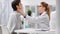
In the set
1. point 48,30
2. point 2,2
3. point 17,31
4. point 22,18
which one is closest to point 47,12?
point 48,30

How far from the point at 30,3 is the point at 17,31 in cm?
41

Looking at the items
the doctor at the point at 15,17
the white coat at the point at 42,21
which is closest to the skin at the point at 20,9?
the doctor at the point at 15,17

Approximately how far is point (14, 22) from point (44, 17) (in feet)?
1.35

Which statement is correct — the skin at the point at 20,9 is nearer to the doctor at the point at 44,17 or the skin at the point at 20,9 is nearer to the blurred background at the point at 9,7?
the blurred background at the point at 9,7

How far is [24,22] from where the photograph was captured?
1.66 m

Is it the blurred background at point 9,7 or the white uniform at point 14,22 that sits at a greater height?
the blurred background at point 9,7

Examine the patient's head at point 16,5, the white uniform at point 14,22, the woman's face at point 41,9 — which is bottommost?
the white uniform at point 14,22

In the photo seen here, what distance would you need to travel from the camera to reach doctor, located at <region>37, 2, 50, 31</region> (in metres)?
1.57

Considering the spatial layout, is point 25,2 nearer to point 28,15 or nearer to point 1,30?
point 28,15

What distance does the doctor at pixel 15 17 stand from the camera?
5.43 feet

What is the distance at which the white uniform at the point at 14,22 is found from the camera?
1.66 m

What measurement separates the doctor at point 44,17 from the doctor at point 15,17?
27cm

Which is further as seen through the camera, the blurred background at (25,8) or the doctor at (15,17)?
the doctor at (15,17)

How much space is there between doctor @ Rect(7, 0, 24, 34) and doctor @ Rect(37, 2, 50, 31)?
0.27 metres
